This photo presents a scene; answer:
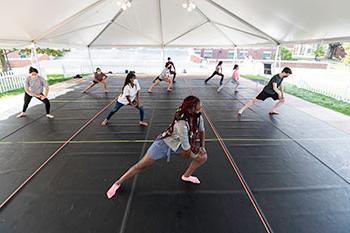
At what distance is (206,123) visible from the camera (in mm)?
5379

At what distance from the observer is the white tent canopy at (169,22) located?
579 centimetres

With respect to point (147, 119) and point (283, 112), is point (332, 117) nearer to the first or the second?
point (283, 112)

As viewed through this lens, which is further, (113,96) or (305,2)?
(113,96)

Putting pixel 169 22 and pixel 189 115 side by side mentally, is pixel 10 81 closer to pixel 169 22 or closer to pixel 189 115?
pixel 169 22

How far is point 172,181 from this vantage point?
116 inches

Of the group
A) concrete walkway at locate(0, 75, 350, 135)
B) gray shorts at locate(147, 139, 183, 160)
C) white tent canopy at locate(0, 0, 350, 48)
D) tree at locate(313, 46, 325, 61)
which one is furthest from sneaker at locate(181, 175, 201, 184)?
tree at locate(313, 46, 325, 61)

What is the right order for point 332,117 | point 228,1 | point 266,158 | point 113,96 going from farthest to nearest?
point 113,96
point 228,1
point 332,117
point 266,158

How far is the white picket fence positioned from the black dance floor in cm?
606

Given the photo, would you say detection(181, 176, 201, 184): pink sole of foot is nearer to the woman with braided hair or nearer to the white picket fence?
the woman with braided hair

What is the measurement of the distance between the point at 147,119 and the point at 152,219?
3.53 metres

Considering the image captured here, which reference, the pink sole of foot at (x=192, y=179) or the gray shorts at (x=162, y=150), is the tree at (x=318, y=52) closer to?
the pink sole of foot at (x=192, y=179)

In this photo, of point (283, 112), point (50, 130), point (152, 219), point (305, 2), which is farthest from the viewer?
point (283, 112)

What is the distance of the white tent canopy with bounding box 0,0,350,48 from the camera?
5.79 meters

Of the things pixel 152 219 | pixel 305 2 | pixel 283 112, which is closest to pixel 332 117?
pixel 283 112
